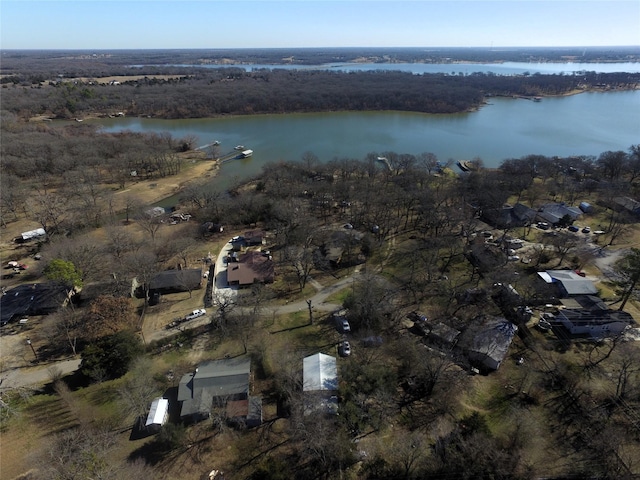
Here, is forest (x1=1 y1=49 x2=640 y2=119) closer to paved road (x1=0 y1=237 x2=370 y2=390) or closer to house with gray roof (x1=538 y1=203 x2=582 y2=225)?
house with gray roof (x1=538 y1=203 x2=582 y2=225)

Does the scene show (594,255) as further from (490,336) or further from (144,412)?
(144,412)

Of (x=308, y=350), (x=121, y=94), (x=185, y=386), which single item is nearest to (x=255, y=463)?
(x=185, y=386)

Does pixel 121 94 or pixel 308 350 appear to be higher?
pixel 121 94

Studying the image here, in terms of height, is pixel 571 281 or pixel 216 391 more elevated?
pixel 571 281

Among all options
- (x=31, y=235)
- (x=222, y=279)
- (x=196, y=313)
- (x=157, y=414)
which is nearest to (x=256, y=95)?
(x=31, y=235)

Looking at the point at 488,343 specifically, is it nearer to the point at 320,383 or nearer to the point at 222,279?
the point at 320,383

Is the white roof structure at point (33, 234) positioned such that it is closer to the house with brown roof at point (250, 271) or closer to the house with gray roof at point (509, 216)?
the house with brown roof at point (250, 271)
